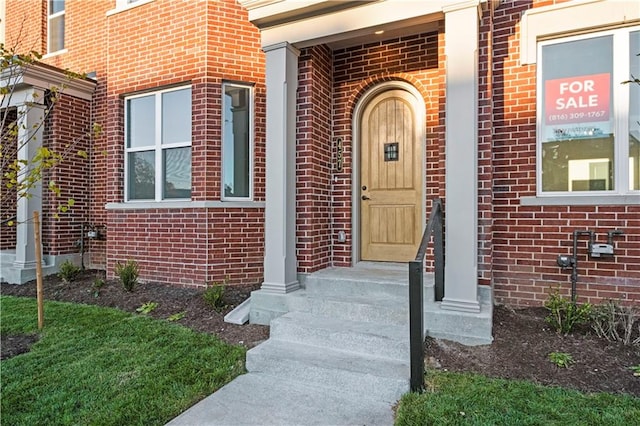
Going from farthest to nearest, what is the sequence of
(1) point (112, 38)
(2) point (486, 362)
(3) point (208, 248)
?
1. (1) point (112, 38)
2. (3) point (208, 248)
3. (2) point (486, 362)

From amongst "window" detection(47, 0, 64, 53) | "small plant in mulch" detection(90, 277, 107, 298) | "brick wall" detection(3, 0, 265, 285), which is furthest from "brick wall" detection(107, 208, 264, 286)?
"window" detection(47, 0, 64, 53)

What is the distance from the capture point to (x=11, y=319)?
4828mm

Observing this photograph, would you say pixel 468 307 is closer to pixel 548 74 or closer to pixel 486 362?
pixel 486 362

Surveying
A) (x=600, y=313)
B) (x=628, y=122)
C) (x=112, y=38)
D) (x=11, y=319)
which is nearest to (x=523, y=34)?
(x=628, y=122)

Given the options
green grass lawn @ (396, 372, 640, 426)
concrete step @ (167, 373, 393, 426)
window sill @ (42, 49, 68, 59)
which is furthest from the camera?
window sill @ (42, 49, 68, 59)

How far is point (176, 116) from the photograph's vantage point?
6125 millimetres

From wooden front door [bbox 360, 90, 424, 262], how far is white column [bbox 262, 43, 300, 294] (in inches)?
46.5

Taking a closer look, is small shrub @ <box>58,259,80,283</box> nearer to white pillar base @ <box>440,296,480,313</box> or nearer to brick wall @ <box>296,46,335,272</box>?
brick wall @ <box>296,46,335,272</box>

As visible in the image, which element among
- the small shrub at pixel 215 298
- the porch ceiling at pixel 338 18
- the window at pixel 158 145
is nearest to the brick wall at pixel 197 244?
the window at pixel 158 145

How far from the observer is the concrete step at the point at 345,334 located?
325 centimetres

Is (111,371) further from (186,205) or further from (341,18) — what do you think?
(341,18)

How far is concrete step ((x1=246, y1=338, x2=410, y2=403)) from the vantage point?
2902 mm

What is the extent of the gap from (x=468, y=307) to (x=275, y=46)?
3316 mm

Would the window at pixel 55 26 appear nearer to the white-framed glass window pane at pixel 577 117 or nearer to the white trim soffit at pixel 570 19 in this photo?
the white trim soffit at pixel 570 19
